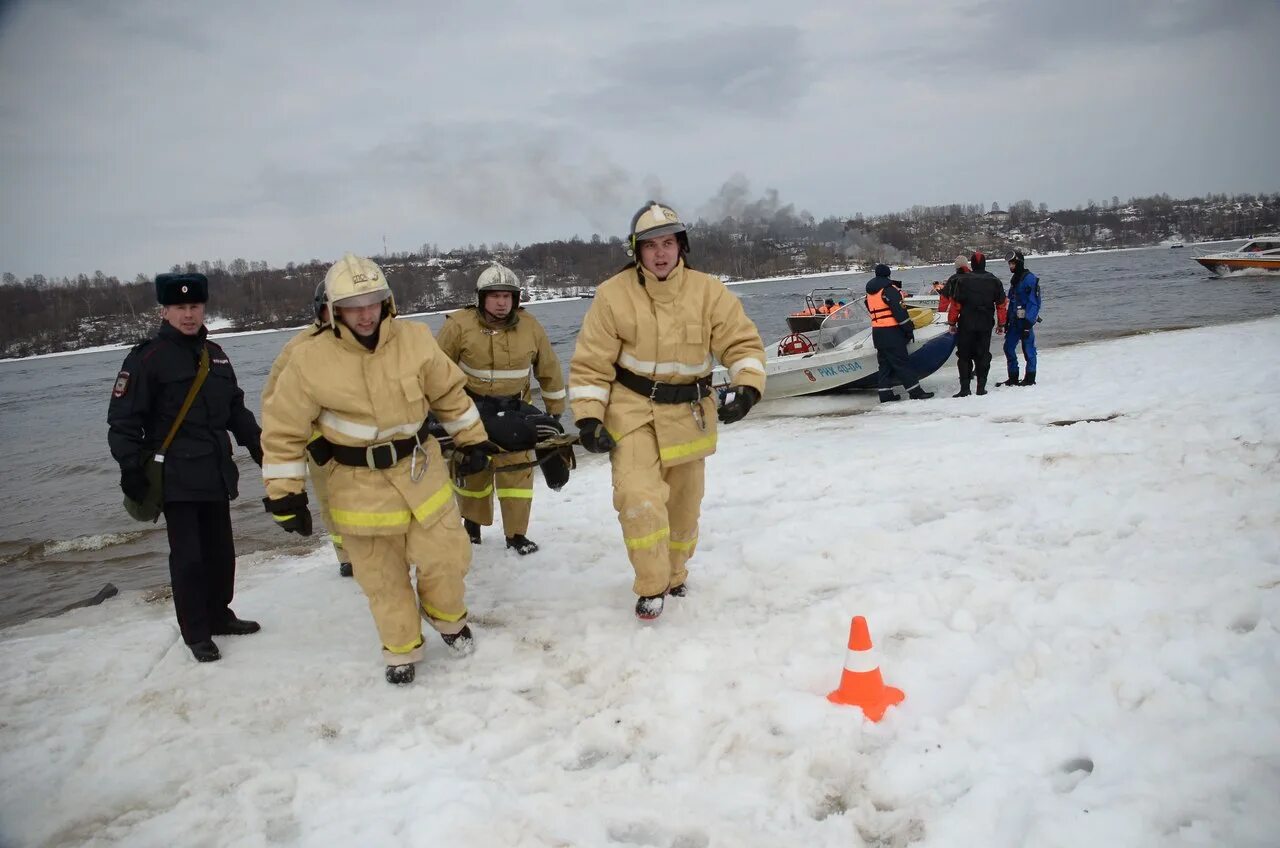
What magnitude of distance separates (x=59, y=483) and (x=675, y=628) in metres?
16.4

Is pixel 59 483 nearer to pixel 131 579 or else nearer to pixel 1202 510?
pixel 131 579

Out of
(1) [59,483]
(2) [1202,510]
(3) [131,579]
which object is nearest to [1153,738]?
(2) [1202,510]

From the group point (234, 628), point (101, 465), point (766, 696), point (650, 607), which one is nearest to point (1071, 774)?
point (766, 696)

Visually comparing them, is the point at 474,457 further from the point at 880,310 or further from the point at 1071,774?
the point at 880,310

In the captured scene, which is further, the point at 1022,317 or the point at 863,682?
the point at 1022,317

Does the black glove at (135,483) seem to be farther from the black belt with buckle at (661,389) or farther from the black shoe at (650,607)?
the black shoe at (650,607)

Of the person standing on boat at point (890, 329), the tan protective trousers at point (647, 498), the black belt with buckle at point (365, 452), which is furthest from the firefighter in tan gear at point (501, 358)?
the person standing on boat at point (890, 329)

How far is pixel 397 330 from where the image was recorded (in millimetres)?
3604

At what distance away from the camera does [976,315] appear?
32.9 ft

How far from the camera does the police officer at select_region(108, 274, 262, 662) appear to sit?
3885mm

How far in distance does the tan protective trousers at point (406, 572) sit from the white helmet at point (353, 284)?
110cm

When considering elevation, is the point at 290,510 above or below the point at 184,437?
below

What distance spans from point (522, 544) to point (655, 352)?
2416 millimetres

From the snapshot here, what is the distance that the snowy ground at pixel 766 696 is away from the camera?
241cm
